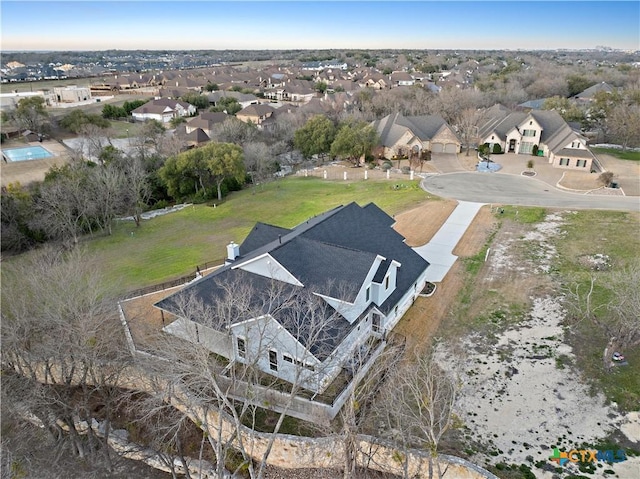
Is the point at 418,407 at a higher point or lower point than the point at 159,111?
lower

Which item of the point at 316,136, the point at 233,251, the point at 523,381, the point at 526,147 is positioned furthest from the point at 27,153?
the point at 526,147

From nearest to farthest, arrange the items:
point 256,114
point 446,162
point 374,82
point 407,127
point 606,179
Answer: point 606,179, point 446,162, point 407,127, point 256,114, point 374,82

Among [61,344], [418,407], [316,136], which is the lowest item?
[418,407]

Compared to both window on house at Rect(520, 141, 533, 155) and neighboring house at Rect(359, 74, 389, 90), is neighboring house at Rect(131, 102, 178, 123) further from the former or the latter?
window on house at Rect(520, 141, 533, 155)

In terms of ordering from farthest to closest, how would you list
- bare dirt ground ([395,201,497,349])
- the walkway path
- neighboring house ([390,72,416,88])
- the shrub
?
neighboring house ([390,72,416,88])
the shrub
the walkway path
bare dirt ground ([395,201,497,349])

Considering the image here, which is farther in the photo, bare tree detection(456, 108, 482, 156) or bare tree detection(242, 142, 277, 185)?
bare tree detection(456, 108, 482, 156)

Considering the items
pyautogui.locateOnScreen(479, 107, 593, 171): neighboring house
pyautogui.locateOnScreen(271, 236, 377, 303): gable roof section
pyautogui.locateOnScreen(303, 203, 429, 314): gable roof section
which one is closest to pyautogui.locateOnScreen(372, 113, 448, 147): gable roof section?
pyautogui.locateOnScreen(479, 107, 593, 171): neighboring house

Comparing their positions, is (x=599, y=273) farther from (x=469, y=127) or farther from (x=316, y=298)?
(x=469, y=127)
